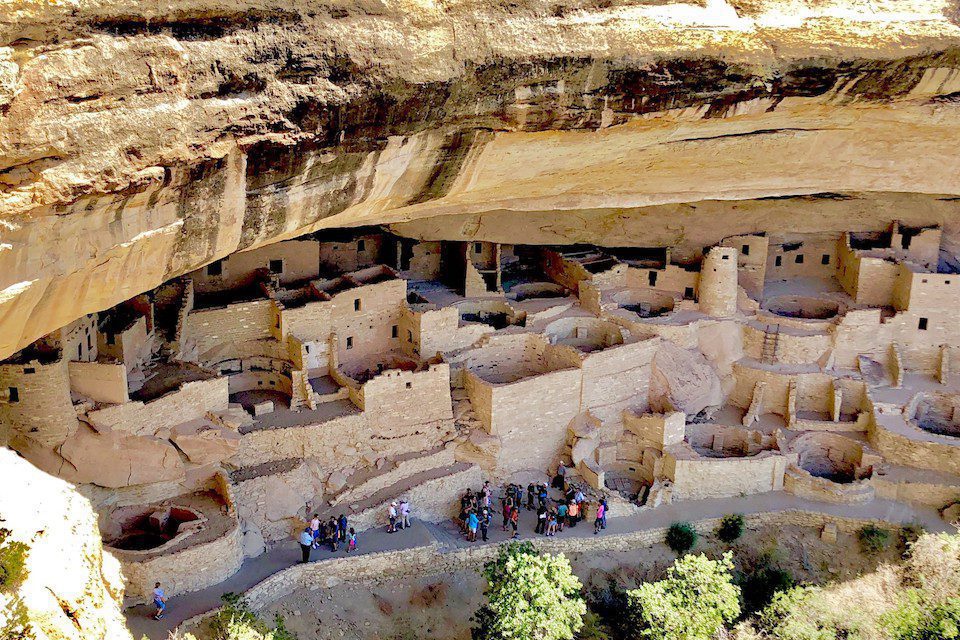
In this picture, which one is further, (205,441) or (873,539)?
(873,539)

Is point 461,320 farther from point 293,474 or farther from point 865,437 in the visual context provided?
point 865,437

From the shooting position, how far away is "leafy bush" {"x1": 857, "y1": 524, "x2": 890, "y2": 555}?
15656mm

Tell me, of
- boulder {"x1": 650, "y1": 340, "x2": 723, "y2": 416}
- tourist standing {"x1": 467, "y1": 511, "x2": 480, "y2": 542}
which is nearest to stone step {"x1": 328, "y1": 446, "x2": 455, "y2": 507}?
tourist standing {"x1": 467, "y1": 511, "x2": 480, "y2": 542}

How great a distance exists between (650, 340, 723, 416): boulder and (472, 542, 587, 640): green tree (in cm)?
480

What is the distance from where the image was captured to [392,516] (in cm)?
1409

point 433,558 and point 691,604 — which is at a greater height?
point 691,604

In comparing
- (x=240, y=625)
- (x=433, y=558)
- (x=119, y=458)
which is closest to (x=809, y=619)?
(x=433, y=558)

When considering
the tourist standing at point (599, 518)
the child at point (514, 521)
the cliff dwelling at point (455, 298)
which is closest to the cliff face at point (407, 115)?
the cliff dwelling at point (455, 298)

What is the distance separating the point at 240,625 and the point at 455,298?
7923mm

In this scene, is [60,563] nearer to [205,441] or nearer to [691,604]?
[205,441]

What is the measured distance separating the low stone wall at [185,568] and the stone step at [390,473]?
189 cm

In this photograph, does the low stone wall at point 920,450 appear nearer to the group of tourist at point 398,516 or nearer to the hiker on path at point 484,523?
the hiker on path at point 484,523

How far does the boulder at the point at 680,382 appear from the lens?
→ 16.8 m

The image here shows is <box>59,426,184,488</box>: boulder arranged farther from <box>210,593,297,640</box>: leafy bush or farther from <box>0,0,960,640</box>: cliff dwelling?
<box>210,593,297,640</box>: leafy bush
